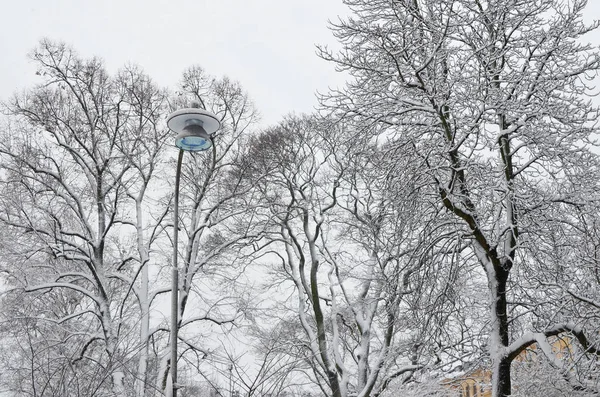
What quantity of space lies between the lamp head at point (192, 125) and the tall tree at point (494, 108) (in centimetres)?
220

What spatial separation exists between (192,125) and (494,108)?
374 centimetres

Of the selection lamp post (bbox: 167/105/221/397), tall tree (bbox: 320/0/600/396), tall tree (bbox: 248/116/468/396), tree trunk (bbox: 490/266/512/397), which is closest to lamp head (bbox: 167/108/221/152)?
lamp post (bbox: 167/105/221/397)

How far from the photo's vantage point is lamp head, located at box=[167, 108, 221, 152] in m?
6.36

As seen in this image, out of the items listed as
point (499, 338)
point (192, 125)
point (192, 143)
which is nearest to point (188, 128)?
point (192, 125)

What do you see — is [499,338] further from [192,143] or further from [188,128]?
[188,128]

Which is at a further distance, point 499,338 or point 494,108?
point 499,338

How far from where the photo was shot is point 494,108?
690 cm

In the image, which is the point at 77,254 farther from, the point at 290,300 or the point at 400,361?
the point at 400,361

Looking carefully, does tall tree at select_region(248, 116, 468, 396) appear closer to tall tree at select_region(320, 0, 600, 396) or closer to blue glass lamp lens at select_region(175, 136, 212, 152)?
tall tree at select_region(320, 0, 600, 396)

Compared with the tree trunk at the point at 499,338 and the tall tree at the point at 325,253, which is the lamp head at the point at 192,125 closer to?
the tree trunk at the point at 499,338

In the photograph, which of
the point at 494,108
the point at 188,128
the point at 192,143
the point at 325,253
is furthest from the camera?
the point at 325,253

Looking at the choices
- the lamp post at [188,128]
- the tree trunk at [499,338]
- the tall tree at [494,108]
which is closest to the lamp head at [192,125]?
the lamp post at [188,128]

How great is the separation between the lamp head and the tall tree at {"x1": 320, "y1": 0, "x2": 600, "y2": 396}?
7.22 ft

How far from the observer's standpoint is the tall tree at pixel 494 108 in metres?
7.16
